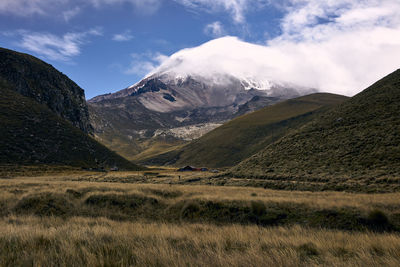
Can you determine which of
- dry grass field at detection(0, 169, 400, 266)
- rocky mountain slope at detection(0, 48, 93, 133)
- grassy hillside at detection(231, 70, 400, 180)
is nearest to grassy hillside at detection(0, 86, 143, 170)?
rocky mountain slope at detection(0, 48, 93, 133)

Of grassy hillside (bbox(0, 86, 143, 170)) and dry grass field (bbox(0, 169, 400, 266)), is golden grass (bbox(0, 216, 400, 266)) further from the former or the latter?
grassy hillside (bbox(0, 86, 143, 170))

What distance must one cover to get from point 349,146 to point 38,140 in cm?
9071

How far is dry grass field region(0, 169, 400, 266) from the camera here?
5469 millimetres

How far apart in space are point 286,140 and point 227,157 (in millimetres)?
92175

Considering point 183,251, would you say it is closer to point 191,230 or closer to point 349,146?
point 191,230

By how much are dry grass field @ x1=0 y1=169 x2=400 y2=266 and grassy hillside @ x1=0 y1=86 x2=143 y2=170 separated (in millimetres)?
72227

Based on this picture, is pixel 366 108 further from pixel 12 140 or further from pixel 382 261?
pixel 12 140

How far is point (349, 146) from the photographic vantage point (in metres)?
42.4

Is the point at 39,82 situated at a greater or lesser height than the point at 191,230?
greater

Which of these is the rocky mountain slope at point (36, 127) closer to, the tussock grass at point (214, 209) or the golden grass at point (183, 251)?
the tussock grass at point (214, 209)

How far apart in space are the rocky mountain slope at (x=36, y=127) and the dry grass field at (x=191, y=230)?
72382mm

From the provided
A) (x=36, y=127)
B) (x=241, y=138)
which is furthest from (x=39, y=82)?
(x=241, y=138)

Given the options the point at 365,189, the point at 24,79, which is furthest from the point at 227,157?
the point at 365,189

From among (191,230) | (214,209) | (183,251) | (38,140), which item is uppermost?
(38,140)
